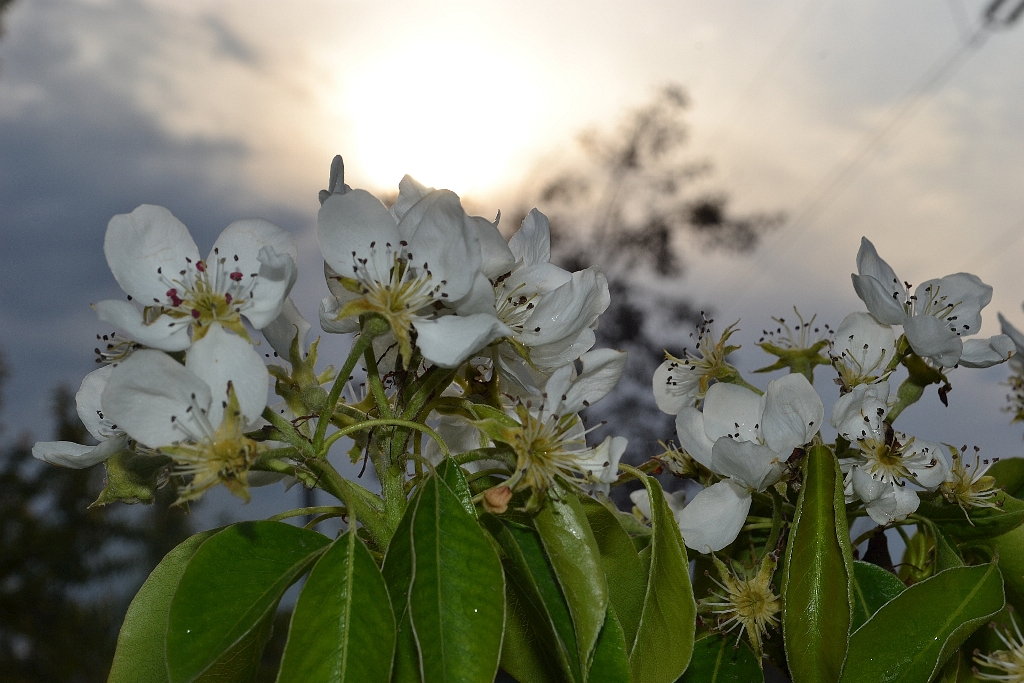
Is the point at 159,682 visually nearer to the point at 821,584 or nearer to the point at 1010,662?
the point at 821,584

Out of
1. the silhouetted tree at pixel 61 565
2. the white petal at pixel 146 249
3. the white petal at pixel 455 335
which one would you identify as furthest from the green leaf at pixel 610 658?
the silhouetted tree at pixel 61 565

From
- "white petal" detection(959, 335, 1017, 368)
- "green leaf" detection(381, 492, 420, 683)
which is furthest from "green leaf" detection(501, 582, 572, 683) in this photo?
"white petal" detection(959, 335, 1017, 368)

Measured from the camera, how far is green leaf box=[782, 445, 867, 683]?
26.6 inches

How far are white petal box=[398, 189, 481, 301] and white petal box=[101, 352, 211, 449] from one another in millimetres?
155

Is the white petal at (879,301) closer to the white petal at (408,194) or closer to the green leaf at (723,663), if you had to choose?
the green leaf at (723,663)

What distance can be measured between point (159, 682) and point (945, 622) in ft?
2.36

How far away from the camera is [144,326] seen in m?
0.56

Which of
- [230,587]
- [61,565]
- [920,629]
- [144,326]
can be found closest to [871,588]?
[920,629]

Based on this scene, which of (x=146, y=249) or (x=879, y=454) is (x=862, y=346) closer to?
(x=879, y=454)

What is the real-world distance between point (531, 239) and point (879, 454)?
0.42m

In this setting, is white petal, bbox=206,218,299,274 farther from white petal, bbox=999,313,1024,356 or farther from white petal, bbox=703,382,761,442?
white petal, bbox=999,313,1024,356

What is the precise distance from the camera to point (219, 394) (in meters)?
0.55

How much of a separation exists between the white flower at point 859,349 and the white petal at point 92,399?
0.76 metres

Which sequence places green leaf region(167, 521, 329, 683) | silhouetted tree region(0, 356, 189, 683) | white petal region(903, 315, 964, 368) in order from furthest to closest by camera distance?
silhouetted tree region(0, 356, 189, 683)
white petal region(903, 315, 964, 368)
green leaf region(167, 521, 329, 683)
